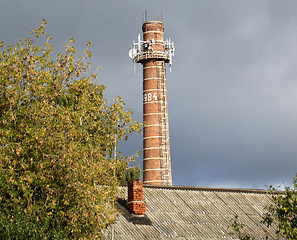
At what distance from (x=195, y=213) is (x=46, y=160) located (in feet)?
38.8

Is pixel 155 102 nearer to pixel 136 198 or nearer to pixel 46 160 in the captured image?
pixel 136 198

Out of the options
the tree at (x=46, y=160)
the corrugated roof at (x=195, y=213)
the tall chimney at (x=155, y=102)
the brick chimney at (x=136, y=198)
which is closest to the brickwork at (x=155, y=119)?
the tall chimney at (x=155, y=102)

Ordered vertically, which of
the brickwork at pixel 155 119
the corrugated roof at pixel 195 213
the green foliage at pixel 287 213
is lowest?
the green foliage at pixel 287 213

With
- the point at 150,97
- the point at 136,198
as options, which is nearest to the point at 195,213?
the point at 136,198

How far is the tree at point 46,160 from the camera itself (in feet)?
50.1

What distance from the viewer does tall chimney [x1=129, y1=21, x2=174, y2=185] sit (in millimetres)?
55384

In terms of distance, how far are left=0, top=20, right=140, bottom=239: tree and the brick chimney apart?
20.2 feet

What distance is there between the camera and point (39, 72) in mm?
17016

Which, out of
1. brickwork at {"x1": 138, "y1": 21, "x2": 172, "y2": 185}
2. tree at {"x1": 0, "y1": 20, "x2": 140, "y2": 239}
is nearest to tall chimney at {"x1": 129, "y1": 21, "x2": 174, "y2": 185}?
brickwork at {"x1": 138, "y1": 21, "x2": 172, "y2": 185}

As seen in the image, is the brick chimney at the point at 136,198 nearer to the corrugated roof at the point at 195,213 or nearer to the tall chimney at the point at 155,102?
the corrugated roof at the point at 195,213

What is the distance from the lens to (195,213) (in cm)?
2583

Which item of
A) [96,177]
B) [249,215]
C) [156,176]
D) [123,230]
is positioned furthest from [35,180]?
[156,176]

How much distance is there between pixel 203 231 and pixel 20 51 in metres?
12.1

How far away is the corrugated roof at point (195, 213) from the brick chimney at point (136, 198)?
2.14ft
